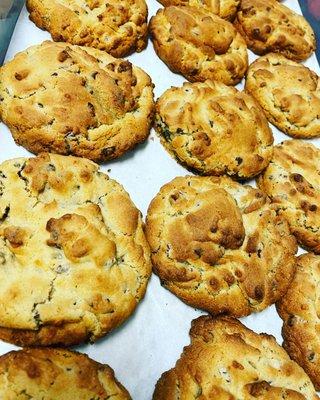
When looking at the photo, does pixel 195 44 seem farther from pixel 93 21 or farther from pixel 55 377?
pixel 55 377

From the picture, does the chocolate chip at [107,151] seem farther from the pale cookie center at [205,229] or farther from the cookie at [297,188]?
the cookie at [297,188]

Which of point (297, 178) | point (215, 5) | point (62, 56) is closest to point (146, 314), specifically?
point (297, 178)

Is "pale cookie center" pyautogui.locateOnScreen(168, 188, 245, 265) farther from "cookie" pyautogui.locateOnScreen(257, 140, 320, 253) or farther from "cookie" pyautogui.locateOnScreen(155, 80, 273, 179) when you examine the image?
"cookie" pyautogui.locateOnScreen(257, 140, 320, 253)

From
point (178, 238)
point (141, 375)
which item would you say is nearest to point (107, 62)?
point (178, 238)

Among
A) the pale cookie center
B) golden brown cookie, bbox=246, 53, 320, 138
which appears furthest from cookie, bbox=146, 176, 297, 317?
golden brown cookie, bbox=246, 53, 320, 138

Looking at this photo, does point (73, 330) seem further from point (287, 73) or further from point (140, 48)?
point (287, 73)

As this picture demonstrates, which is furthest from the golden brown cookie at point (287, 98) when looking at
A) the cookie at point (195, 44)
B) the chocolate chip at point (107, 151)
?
the chocolate chip at point (107, 151)
